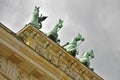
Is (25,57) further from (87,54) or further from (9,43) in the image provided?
(87,54)

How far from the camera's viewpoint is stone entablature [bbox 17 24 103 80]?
90.4ft

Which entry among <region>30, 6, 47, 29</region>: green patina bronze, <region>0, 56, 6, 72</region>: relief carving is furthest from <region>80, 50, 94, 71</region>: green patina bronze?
<region>0, 56, 6, 72</region>: relief carving

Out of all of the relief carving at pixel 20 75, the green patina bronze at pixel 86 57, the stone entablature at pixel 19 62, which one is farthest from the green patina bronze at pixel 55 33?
the relief carving at pixel 20 75

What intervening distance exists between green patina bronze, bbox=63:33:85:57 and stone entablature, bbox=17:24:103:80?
1.11m

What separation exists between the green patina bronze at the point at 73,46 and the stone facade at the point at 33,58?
1.25m

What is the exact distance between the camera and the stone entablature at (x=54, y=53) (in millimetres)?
27562

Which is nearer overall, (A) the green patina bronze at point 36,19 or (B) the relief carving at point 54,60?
(B) the relief carving at point 54,60

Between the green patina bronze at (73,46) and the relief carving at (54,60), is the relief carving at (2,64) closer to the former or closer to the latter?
the relief carving at (54,60)

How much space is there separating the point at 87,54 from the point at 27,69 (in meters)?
6.83

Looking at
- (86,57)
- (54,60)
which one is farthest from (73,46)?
(54,60)

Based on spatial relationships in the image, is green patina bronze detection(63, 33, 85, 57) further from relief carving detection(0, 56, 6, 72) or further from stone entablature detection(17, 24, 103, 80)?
relief carving detection(0, 56, 6, 72)

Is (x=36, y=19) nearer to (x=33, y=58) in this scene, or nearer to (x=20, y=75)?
(x=33, y=58)

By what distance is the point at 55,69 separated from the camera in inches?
1035

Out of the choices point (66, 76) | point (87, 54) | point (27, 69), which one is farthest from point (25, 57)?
point (87, 54)
